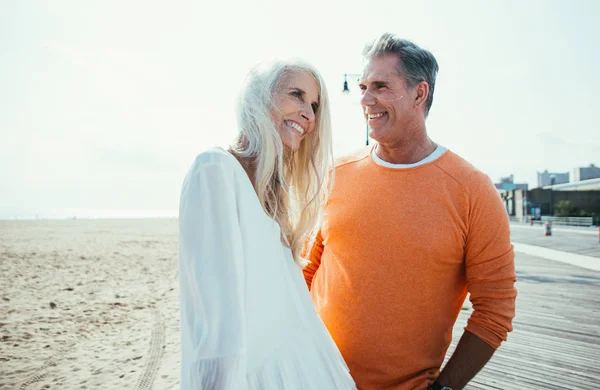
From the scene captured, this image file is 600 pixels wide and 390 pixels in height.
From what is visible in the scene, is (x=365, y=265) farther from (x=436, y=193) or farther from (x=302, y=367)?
(x=302, y=367)

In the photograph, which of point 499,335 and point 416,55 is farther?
point 416,55

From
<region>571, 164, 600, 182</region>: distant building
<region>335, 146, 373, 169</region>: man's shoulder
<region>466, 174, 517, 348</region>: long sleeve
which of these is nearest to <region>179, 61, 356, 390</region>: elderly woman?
<region>335, 146, 373, 169</region>: man's shoulder

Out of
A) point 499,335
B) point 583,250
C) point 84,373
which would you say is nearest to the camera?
point 499,335

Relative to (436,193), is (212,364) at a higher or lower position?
lower

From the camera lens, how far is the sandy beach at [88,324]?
19.1 feet

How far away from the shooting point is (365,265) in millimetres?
2109

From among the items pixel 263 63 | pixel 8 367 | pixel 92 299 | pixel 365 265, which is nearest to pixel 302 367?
pixel 365 265

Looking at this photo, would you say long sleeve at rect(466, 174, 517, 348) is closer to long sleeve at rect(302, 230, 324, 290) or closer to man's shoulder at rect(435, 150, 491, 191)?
man's shoulder at rect(435, 150, 491, 191)

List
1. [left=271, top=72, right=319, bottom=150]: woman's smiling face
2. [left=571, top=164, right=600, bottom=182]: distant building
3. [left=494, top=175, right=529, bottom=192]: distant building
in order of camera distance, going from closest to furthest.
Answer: [left=271, top=72, right=319, bottom=150]: woman's smiling face → [left=571, top=164, right=600, bottom=182]: distant building → [left=494, top=175, right=529, bottom=192]: distant building

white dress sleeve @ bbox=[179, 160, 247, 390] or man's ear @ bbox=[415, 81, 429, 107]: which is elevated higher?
man's ear @ bbox=[415, 81, 429, 107]

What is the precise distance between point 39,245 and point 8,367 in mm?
17089

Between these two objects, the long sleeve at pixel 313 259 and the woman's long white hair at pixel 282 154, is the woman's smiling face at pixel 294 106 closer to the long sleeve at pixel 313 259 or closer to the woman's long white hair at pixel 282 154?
the woman's long white hair at pixel 282 154

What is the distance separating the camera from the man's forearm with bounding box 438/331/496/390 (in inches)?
76.1

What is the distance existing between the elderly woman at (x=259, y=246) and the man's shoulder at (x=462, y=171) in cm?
63
